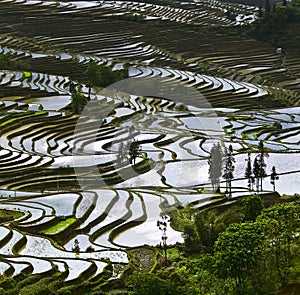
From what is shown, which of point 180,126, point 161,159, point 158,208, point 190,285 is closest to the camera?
point 190,285

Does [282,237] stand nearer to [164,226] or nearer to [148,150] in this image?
[164,226]

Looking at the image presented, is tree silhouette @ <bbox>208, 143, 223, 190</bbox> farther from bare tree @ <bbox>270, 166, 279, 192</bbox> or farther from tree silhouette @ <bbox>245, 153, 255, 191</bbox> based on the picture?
bare tree @ <bbox>270, 166, 279, 192</bbox>

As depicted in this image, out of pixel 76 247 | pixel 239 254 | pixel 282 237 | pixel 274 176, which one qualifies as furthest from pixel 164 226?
pixel 274 176

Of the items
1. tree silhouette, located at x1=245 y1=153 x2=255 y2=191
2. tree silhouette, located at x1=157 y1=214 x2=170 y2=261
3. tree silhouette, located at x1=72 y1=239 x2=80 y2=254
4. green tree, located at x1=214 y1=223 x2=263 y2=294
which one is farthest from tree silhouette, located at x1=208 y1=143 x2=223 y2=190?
green tree, located at x1=214 y1=223 x2=263 y2=294

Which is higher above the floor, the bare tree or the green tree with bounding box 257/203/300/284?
the green tree with bounding box 257/203/300/284

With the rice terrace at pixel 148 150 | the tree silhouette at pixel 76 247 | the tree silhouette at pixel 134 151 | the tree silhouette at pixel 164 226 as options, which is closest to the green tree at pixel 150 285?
→ the rice terrace at pixel 148 150

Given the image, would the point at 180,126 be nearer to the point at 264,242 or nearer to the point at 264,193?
the point at 264,193

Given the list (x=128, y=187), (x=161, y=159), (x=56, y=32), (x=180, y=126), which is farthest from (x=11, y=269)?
(x=56, y=32)

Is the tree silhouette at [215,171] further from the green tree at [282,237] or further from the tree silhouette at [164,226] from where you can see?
the green tree at [282,237]
